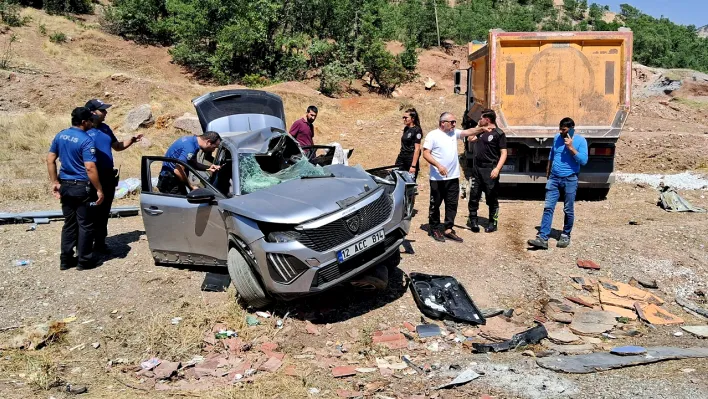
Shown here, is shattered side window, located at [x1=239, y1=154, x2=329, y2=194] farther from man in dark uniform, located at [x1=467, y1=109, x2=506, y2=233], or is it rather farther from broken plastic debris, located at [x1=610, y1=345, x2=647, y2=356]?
broken plastic debris, located at [x1=610, y1=345, x2=647, y2=356]

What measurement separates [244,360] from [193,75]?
24.1 meters

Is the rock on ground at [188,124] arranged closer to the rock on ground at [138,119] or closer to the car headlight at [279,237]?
the rock on ground at [138,119]

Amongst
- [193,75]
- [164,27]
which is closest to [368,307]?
[193,75]

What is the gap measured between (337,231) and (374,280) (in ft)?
2.54

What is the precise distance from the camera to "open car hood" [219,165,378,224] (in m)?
5.18

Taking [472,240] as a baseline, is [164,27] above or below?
above

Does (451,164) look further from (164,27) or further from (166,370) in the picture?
A: (164,27)

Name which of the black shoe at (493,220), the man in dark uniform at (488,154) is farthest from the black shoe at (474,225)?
the man in dark uniform at (488,154)

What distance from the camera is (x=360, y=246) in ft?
17.4

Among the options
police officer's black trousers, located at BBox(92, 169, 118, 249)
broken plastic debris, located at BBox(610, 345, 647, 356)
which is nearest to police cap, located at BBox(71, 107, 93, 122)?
police officer's black trousers, located at BBox(92, 169, 118, 249)

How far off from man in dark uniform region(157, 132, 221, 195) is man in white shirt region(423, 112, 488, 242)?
266 centimetres

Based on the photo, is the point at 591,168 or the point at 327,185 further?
the point at 591,168

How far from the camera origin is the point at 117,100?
62.6ft

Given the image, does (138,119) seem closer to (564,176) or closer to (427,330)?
(564,176)
